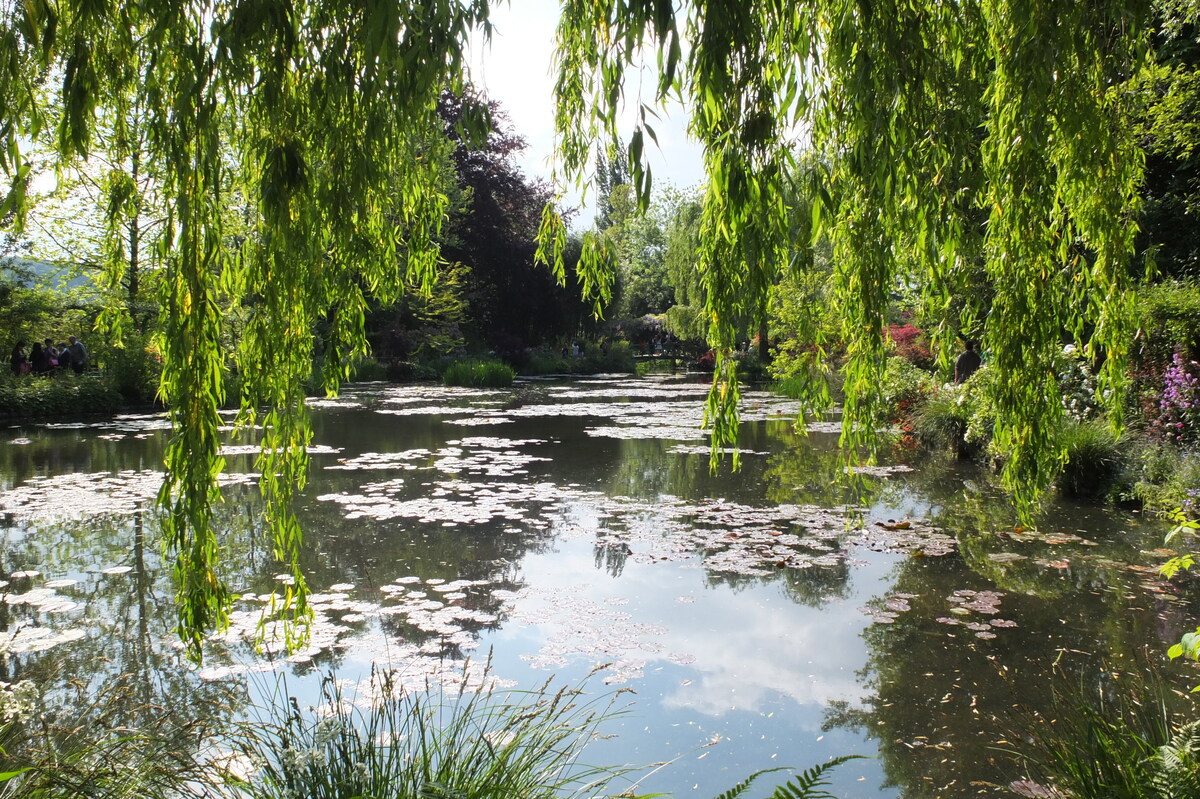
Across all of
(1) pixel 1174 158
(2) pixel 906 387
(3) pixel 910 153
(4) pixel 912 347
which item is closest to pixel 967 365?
(2) pixel 906 387

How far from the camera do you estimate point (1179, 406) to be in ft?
24.9

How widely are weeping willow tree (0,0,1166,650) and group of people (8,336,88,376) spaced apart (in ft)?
54.5

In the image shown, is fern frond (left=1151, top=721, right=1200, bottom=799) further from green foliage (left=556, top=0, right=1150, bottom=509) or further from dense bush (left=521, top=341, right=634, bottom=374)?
dense bush (left=521, top=341, right=634, bottom=374)

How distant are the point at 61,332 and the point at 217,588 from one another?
17151 millimetres

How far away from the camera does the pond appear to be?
3.41 m

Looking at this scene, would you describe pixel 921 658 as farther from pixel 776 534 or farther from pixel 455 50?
pixel 455 50

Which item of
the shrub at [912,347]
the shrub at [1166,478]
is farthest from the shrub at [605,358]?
the shrub at [1166,478]

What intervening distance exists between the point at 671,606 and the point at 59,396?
46.9 feet

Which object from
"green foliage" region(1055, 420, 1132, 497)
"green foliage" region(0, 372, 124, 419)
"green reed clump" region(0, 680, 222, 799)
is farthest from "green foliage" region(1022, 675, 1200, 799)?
"green foliage" region(0, 372, 124, 419)

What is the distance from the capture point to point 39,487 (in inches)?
326

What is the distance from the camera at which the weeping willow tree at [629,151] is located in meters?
2.08

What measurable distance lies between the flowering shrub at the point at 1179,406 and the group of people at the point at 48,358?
58.4 feet

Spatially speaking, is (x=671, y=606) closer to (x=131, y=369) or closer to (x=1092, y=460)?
(x=1092, y=460)

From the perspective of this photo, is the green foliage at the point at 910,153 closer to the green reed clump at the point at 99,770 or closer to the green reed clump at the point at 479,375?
the green reed clump at the point at 99,770
